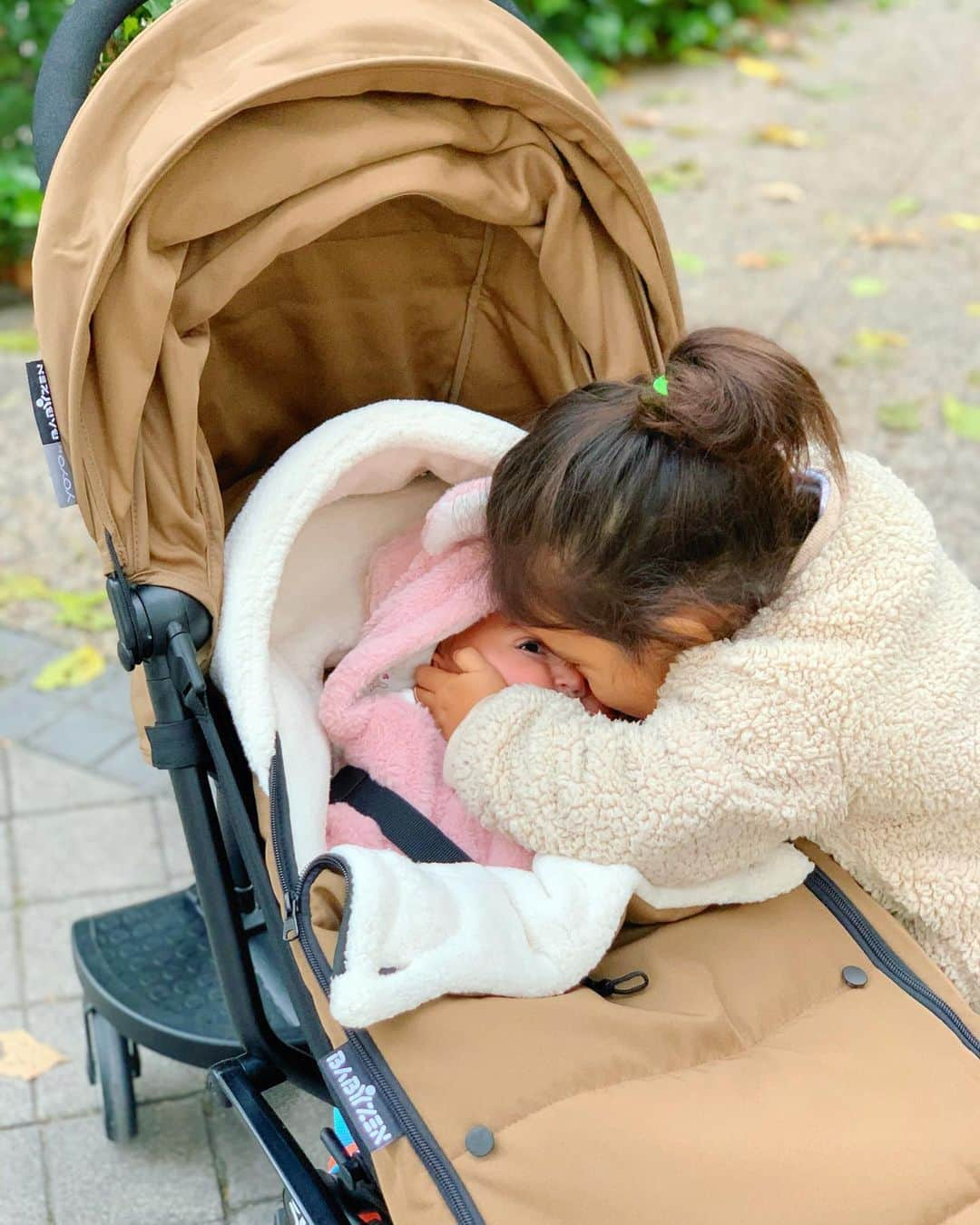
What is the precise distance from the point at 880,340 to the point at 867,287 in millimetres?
358

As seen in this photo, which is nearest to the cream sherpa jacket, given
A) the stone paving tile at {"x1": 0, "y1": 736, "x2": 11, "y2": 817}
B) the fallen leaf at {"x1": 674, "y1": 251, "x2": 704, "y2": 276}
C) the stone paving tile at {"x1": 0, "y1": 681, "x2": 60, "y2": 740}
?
the stone paving tile at {"x1": 0, "y1": 736, "x2": 11, "y2": 817}

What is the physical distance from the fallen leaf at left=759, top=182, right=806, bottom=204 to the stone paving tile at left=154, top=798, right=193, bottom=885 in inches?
137

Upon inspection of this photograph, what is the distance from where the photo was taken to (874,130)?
579cm

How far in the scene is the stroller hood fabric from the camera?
144 cm

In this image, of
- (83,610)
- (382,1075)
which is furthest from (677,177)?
(382,1075)

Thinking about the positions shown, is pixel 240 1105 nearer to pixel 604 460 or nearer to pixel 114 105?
pixel 604 460

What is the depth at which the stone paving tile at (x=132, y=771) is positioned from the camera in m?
2.92

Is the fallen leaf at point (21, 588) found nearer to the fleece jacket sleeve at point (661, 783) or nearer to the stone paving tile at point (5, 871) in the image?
the stone paving tile at point (5, 871)

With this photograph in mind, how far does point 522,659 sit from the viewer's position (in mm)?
1868

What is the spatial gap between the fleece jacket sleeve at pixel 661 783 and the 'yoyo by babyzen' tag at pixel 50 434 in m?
0.54

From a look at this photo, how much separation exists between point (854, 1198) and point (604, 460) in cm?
79

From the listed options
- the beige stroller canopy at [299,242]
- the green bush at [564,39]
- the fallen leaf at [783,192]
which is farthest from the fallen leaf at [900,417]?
the green bush at [564,39]

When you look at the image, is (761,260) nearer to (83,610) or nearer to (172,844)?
(83,610)

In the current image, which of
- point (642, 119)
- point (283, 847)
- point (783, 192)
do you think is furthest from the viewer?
point (642, 119)
